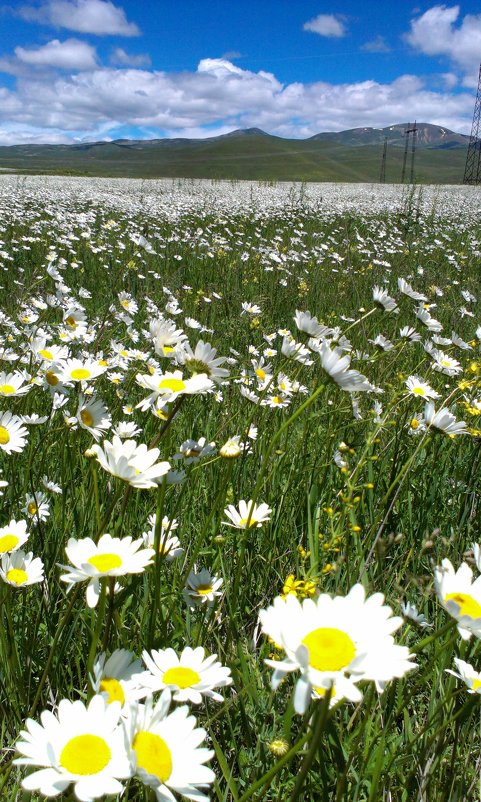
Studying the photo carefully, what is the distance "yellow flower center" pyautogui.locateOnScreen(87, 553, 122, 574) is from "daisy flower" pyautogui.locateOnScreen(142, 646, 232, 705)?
141mm

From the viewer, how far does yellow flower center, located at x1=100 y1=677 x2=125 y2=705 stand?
34.4 inches

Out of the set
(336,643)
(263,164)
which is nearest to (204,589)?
(336,643)

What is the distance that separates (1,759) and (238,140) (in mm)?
175536

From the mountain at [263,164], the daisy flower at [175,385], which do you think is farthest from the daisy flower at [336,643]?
the mountain at [263,164]

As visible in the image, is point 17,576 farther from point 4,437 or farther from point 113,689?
point 4,437

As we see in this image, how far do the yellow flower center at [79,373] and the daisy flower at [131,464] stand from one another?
0.65 metres

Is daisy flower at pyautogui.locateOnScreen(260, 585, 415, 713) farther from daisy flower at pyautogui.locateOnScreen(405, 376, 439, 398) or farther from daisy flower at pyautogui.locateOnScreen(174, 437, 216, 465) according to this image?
daisy flower at pyautogui.locateOnScreen(405, 376, 439, 398)

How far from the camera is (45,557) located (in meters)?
1.61

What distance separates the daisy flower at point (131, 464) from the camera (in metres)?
0.96

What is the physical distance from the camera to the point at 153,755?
701mm

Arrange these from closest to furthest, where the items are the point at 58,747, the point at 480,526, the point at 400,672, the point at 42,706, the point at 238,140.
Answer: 1. the point at 400,672
2. the point at 58,747
3. the point at 42,706
4. the point at 480,526
5. the point at 238,140

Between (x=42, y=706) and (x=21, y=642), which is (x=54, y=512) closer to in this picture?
(x=21, y=642)

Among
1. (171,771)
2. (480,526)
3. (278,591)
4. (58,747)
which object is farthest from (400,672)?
(480,526)

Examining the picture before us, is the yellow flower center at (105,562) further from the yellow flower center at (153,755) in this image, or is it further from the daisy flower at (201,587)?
the daisy flower at (201,587)
